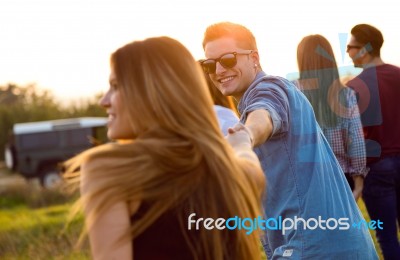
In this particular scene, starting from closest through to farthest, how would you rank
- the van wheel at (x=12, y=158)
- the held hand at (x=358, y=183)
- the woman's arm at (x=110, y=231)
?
the woman's arm at (x=110, y=231) → the held hand at (x=358, y=183) → the van wheel at (x=12, y=158)

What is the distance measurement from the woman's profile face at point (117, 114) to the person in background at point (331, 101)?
8.32 ft

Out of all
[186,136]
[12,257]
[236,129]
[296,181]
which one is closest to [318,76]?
[296,181]

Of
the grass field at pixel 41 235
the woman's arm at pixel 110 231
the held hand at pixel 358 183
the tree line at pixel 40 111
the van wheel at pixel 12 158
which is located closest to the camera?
the woman's arm at pixel 110 231

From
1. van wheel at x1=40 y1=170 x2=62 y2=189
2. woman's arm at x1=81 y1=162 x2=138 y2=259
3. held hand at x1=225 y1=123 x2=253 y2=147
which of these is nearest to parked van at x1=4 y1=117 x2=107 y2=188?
van wheel at x1=40 y1=170 x2=62 y2=189

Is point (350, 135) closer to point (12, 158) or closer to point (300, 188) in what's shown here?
point (300, 188)

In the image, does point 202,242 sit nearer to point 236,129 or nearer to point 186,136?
point 186,136

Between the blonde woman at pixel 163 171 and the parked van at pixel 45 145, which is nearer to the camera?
the blonde woman at pixel 163 171

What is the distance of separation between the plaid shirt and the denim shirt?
1.88 meters

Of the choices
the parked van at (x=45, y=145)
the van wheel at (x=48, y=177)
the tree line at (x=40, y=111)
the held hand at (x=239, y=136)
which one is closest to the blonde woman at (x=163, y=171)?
the held hand at (x=239, y=136)

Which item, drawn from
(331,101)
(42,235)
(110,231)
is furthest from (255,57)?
(42,235)

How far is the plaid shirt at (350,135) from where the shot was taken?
459 cm

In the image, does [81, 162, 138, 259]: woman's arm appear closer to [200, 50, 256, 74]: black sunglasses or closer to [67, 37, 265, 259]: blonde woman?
[67, 37, 265, 259]: blonde woman

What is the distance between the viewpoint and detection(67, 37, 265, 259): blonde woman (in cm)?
181

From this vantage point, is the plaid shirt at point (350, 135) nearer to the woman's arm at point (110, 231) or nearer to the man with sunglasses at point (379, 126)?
the man with sunglasses at point (379, 126)
